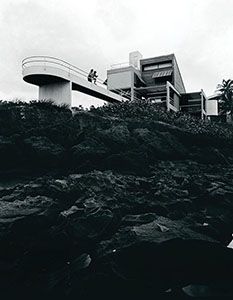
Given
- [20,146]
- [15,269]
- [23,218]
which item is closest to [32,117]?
[20,146]

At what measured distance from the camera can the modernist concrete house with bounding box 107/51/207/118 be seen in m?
37.3

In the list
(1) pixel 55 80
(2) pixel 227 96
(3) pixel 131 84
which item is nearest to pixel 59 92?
(1) pixel 55 80

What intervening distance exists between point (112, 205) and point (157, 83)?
2736cm

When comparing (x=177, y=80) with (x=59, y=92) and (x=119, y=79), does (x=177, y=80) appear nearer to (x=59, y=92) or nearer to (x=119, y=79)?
(x=119, y=79)

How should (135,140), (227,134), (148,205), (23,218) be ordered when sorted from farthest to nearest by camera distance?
1. (227,134)
2. (135,140)
3. (148,205)
4. (23,218)

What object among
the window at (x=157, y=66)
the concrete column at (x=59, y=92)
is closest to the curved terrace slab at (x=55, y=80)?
the concrete column at (x=59, y=92)

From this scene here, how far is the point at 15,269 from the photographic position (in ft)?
51.9

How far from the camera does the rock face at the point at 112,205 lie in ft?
51.0

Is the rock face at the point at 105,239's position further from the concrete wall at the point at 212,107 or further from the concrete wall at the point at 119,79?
the concrete wall at the point at 212,107

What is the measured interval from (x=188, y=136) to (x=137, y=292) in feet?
51.0

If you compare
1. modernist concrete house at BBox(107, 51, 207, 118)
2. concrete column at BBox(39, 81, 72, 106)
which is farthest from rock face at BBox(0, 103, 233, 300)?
modernist concrete house at BBox(107, 51, 207, 118)

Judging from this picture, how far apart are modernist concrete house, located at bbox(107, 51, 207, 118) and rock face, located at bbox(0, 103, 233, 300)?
10.2 meters

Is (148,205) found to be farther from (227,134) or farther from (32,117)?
(227,134)

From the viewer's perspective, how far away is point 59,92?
23.1 meters
